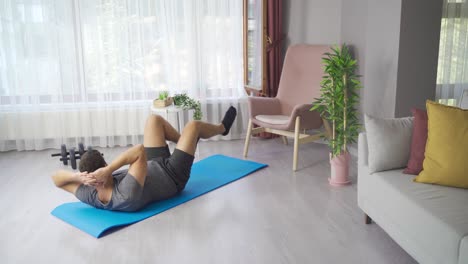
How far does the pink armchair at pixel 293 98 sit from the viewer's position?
4176 millimetres

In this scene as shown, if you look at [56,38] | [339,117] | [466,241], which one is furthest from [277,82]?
[466,241]

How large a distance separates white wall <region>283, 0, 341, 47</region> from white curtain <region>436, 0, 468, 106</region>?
1.04m

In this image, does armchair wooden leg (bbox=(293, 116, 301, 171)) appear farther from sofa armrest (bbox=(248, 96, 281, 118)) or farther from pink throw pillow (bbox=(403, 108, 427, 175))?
pink throw pillow (bbox=(403, 108, 427, 175))

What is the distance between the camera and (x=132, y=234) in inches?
111

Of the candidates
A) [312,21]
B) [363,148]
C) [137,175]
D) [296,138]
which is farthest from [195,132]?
→ [312,21]

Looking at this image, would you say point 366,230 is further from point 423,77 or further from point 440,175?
point 423,77

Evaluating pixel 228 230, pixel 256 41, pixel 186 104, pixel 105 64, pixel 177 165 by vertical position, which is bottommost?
pixel 228 230

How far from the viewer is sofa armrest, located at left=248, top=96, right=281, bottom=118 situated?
14.3 feet

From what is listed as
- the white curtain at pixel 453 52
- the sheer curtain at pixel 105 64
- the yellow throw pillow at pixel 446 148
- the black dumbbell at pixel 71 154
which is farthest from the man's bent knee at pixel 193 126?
the white curtain at pixel 453 52

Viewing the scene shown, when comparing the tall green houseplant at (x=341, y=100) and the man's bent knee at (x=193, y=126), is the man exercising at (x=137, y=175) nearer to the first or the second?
the man's bent knee at (x=193, y=126)

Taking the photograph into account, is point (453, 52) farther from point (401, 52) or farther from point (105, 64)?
point (105, 64)

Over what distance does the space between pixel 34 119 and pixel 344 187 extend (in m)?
3.17

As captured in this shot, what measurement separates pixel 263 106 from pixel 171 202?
1.58 meters

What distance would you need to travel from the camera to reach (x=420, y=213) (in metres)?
2.18
